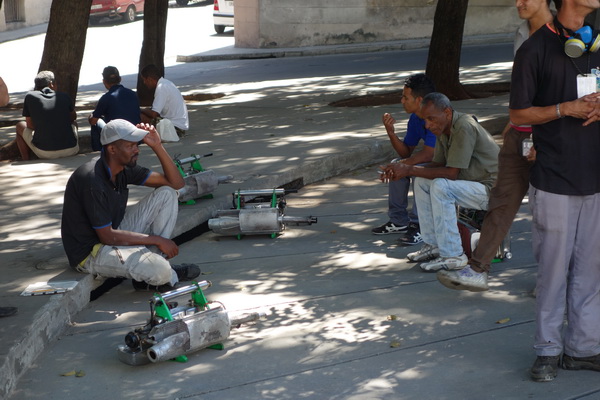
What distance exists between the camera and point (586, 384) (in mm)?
4637

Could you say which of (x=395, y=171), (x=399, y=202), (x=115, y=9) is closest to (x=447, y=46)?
(x=399, y=202)

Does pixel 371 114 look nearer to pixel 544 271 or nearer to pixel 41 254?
pixel 41 254

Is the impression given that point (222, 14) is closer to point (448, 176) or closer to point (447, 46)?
point (447, 46)

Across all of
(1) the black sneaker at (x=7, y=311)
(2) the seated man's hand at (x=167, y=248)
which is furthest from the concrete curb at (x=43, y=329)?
(2) the seated man's hand at (x=167, y=248)

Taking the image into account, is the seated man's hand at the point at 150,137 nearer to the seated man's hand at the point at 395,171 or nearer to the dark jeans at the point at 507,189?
the seated man's hand at the point at 395,171

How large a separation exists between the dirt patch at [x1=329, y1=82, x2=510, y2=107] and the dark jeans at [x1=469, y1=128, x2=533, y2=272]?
952 centimetres

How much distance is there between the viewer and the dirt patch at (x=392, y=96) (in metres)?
14.9

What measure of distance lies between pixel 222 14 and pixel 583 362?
25.7m

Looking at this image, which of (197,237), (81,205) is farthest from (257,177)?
(81,205)

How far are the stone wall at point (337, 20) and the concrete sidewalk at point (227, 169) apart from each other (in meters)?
7.99

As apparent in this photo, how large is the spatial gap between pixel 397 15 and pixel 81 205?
71.3 ft

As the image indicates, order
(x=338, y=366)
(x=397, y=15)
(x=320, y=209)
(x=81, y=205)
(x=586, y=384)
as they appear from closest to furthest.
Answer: (x=586, y=384) → (x=338, y=366) → (x=81, y=205) → (x=320, y=209) → (x=397, y=15)

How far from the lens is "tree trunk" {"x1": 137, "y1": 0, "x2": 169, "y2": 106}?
1562 centimetres

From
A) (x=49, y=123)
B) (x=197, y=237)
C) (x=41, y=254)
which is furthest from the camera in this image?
(x=49, y=123)
